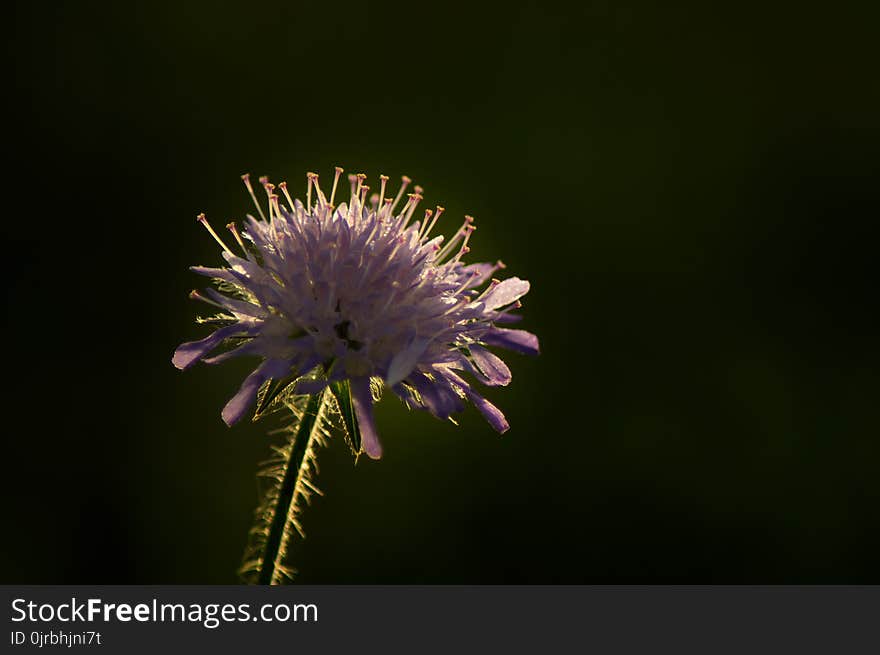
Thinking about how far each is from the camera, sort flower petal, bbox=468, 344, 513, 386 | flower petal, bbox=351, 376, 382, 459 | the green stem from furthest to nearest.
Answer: flower petal, bbox=468, 344, 513, 386 < flower petal, bbox=351, 376, 382, 459 < the green stem

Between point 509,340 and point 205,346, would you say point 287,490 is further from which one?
point 509,340

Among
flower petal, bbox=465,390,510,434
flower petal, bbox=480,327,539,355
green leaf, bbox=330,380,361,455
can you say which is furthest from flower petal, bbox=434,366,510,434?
green leaf, bbox=330,380,361,455

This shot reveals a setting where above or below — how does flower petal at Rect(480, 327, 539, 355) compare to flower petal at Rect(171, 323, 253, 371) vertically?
above

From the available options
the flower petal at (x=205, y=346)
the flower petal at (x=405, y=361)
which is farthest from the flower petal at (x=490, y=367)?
the flower petal at (x=205, y=346)

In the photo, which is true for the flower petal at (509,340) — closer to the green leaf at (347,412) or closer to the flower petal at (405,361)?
the flower petal at (405,361)

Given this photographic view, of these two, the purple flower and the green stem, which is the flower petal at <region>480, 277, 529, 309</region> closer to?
the purple flower
